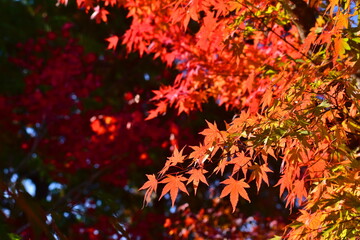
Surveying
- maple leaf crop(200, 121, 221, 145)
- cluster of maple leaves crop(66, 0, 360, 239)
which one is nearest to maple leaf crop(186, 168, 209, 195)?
cluster of maple leaves crop(66, 0, 360, 239)

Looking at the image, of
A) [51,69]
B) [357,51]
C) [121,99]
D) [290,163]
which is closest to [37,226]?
[290,163]

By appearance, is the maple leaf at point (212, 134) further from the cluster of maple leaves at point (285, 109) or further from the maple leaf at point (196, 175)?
the maple leaf at point (196, 175)

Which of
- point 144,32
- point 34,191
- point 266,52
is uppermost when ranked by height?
point 266,52

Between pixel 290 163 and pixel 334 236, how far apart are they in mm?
524

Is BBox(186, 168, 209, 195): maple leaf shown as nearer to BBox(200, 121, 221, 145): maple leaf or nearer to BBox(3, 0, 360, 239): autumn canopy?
BBox(3, 0, 360, 239): autumn canopy

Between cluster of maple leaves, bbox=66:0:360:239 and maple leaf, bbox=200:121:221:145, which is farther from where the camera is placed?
maple leaf, bbox=200:121:221:145

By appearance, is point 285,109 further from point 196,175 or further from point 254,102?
point 254,102

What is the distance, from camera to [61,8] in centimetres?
1228

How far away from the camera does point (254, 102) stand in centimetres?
441

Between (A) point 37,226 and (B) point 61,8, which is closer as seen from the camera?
(A) point 37,226

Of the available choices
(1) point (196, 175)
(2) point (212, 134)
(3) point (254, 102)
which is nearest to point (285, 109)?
(2) point (212, 134)

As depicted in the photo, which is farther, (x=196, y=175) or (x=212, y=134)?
(x=212, y=134)

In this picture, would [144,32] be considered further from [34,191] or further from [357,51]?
[34,191]

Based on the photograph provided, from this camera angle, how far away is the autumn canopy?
9.54 feet
